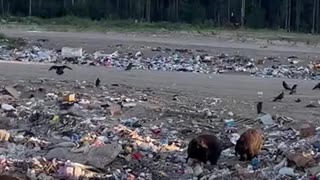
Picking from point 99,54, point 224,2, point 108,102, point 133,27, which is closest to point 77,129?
point 108,102

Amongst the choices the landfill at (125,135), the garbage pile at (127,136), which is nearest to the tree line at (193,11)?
the landfill at (125,135)

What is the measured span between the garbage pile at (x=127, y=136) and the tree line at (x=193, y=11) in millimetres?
31119

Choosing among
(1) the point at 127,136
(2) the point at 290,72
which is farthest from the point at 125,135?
(2) the point at 290,72

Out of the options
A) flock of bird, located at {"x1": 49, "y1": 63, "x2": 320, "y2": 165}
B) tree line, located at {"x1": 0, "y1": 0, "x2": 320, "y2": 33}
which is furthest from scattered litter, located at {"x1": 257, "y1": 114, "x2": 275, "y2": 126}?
tree line, located at {"x1": 0, "y1": 0, "x2": 320, "y2": 33}

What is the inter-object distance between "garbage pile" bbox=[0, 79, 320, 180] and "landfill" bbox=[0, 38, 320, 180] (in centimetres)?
1

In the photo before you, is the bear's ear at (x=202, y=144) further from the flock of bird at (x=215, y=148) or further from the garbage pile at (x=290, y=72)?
the garbage pile at (x=290, y=72)

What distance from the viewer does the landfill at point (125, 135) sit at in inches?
369

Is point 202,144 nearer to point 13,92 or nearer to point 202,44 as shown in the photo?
point 13,92

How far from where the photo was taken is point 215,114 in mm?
13695

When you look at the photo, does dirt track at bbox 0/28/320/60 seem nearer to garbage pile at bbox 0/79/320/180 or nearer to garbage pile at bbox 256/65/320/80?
garbage pile at bbox 256/65/320/80

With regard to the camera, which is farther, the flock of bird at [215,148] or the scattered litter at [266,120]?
the scattered litter at [266,120]

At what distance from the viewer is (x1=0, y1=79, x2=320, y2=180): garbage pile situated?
939 centimetres

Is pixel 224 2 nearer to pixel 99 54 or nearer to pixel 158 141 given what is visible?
pixel 99 54

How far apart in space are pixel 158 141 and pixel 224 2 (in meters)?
38.2
